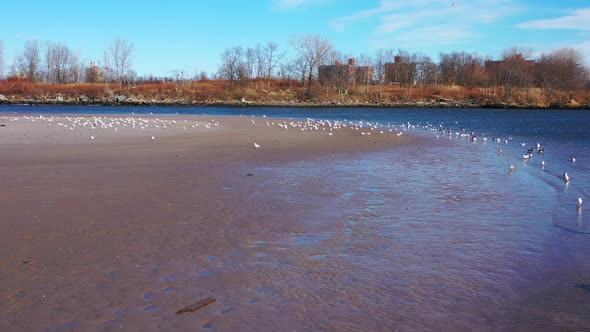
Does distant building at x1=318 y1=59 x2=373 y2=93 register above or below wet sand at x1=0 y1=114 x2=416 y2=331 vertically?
above

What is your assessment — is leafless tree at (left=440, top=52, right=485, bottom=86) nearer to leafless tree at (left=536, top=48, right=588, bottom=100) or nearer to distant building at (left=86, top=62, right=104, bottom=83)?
leafless tree at (left=536, top=48, right=588, bottom=100)

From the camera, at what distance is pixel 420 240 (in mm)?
7578

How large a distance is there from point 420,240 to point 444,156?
38.9 ft

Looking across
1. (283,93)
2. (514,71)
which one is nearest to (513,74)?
(514,71)

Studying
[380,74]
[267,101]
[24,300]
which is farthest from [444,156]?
[380,74]

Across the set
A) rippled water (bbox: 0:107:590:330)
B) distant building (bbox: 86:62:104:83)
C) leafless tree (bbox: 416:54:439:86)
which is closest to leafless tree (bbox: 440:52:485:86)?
leafless tree (bbox: 416:54:439:86)

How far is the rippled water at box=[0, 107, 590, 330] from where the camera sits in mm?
5102

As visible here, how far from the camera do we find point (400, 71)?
127875 millimetres

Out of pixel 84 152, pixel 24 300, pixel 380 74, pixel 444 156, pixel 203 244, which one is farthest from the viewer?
pixel 380 74

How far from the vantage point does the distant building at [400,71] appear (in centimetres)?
12738

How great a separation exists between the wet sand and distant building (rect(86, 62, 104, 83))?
131654 millimetres

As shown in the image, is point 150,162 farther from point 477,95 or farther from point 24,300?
point 477,95

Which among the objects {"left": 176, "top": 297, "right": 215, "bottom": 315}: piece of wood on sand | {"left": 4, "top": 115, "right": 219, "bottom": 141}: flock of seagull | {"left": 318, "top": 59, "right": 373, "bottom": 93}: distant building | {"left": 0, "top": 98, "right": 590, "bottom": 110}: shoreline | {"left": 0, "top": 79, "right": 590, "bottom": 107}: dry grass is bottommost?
{"left": 176, "top": 297, "right": 215, "bottom": 315}: piece of wood on sand

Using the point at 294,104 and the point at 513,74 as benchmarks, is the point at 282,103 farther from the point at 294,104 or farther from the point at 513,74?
the point at 513,74
